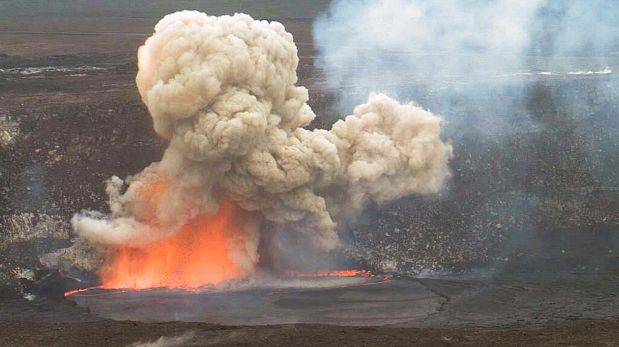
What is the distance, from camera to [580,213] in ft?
101

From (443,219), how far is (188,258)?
10765 mm

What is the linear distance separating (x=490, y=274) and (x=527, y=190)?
5.11 meters

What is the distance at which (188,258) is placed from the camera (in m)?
27.4


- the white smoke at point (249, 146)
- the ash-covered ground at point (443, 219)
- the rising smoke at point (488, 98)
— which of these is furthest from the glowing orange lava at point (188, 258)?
the rising smoke at point (488, 98)

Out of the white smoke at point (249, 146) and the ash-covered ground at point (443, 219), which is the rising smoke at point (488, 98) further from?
the white smoke at point (249, 146)

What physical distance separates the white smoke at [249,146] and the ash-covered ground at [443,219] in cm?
154

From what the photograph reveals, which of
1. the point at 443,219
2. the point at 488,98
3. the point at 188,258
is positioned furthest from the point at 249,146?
the point at 488,98

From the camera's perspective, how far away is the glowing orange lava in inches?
1060

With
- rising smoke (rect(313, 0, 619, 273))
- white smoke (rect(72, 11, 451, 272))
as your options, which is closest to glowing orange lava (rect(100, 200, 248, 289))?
white smoke (rect(72, 11, 451, 272))

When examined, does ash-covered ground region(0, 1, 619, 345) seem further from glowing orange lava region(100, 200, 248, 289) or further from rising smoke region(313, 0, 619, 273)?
glowing orange lava region(100, 200, 248, 289)

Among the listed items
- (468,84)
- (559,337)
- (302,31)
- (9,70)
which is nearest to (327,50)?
(302,31)

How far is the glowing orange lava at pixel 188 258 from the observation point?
26.9 metres

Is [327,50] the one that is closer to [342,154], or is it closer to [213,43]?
[342,154]

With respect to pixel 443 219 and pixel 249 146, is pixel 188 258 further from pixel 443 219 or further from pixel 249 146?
pixel 443 219
